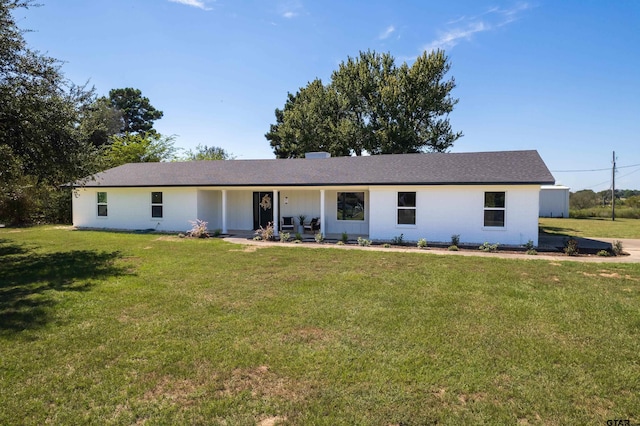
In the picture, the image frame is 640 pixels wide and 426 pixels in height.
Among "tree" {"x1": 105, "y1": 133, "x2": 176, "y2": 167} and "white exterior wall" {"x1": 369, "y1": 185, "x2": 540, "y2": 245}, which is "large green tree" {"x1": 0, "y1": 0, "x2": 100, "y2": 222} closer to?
"white exterior wall" {"x1": 369, "y1": 185, "x2": 540, "y2": 245}

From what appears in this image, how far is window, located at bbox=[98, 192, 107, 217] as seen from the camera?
63.6 ft

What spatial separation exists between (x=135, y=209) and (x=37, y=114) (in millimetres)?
9762

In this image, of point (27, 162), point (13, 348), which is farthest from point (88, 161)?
point (13, 348)

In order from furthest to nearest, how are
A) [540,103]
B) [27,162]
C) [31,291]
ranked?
[540,103]
[27,162]
[31,291]

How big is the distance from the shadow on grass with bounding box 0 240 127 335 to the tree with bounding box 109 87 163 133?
38205 millimetres

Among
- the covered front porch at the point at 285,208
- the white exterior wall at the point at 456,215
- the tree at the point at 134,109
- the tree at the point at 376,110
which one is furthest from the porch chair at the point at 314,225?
the tree at the point at 134,109

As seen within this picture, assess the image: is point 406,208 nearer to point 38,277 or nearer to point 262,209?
point 262,209


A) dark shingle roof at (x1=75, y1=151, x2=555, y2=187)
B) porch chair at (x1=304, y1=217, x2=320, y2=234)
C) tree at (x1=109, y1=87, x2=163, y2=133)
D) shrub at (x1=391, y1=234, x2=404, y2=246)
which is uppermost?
tree at (x1=109, y1=87, x2=163, y2=133)

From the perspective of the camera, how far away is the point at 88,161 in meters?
11.4

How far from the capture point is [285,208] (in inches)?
707

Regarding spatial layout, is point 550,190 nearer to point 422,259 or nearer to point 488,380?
point 422,259

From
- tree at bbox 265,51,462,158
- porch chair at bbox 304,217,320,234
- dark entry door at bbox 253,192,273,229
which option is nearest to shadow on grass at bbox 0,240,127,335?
dark entry door at bbox 253,192,273,229

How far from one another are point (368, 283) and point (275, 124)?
3452 centimetres

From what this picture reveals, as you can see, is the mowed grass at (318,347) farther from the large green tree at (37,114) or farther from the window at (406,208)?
the window at (406,208)
